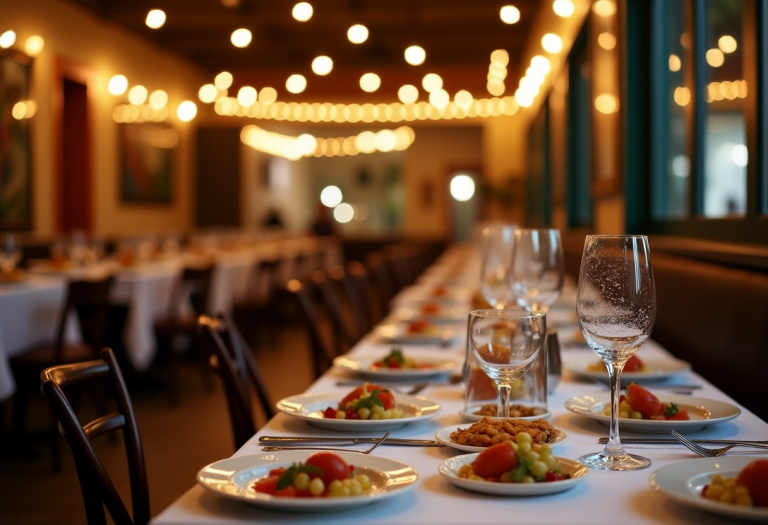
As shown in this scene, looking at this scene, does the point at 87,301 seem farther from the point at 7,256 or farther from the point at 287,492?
the point at 287,492

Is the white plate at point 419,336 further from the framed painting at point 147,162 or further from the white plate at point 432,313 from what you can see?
the framed painting at point 147,162

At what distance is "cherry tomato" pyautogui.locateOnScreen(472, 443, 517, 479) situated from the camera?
101 cm

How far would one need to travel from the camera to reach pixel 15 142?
26.3 feet

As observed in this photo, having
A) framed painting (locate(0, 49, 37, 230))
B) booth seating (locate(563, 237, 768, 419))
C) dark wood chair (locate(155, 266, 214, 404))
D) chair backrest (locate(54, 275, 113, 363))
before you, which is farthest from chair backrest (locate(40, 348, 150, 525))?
framed painting (locate(0, 49, 37, 230))

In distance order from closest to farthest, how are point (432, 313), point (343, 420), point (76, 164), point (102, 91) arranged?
point (343, 420) < point (432, 313) < point (76, 164) < point (102, 91)

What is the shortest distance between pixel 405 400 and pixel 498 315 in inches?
16.3

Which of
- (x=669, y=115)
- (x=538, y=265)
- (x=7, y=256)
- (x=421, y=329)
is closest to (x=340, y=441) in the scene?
(x=538, y=265)

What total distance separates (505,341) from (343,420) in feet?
1.15

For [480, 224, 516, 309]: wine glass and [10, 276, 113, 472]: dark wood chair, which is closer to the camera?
[480, 224, 516, 309]: wine glass

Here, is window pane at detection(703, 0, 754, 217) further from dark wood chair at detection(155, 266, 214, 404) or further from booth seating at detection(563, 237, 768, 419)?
dark wood chair at detection(155, 266, 214, 404)

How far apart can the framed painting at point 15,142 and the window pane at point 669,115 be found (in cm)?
613

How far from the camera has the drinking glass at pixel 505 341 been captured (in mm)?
1175

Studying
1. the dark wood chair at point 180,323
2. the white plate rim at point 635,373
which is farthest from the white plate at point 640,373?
the dark wood chair at point 180,323

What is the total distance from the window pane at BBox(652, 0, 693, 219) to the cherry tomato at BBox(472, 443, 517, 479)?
332cm
